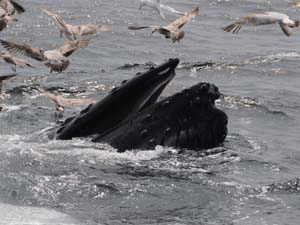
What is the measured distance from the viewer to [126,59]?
78.6ft

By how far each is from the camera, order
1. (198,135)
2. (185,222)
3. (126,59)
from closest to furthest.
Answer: (185,222) < (198,135) < (126,59)

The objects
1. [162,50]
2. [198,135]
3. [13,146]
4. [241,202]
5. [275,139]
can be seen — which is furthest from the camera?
[162,50]

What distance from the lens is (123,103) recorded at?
1181cm

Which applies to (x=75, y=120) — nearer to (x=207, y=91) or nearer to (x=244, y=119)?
(x=207, y=91)

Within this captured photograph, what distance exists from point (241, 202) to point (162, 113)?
139 centimetres

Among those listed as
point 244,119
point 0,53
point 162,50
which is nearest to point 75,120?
point 0,53

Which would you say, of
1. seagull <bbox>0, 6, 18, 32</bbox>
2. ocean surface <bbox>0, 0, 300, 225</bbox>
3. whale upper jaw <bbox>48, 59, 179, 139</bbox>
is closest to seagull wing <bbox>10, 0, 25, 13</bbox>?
seagull <bbox>0, 6, 18, 32</bbox>

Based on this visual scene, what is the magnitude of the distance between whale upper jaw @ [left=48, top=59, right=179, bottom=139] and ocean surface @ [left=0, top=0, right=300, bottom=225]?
177 millimetres

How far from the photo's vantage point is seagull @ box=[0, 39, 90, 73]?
14281 mm

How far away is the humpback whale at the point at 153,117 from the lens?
11562 mm

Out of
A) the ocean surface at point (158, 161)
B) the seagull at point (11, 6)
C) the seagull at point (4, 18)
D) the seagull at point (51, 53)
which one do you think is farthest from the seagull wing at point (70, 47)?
the seagull at point (11, 6)

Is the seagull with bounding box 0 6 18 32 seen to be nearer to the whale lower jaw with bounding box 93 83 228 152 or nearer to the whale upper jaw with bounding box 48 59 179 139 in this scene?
the whale upper jaw with bounding box 48 59 179 139

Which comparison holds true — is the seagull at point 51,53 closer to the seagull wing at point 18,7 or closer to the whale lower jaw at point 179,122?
the seagull wing at point 18,7

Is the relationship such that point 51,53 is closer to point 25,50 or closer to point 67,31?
point 25,50
